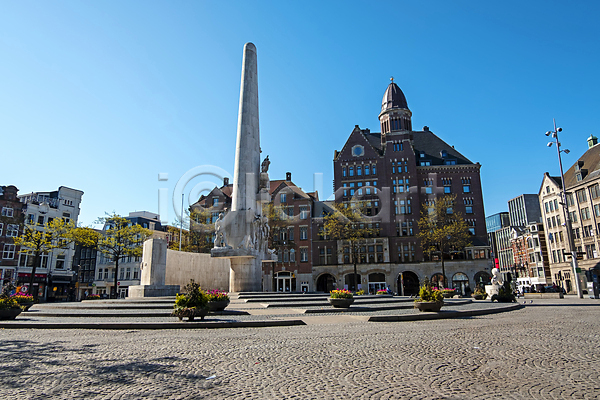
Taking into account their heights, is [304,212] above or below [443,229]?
above

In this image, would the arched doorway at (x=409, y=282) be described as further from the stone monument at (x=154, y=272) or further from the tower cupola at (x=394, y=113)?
the stone monument at (x=154, y=272)

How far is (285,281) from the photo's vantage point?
218 feet

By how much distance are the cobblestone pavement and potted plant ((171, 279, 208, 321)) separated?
8.33 ft

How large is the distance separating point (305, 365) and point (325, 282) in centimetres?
6324

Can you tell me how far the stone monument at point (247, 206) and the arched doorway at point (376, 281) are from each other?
41.3 meters

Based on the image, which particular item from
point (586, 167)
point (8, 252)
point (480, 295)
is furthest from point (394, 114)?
point (8, 252)

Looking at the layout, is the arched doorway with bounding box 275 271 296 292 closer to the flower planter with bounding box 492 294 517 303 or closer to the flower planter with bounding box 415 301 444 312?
the flower planter with bounding box 492 294 517 303

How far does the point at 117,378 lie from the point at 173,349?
258 centimetres

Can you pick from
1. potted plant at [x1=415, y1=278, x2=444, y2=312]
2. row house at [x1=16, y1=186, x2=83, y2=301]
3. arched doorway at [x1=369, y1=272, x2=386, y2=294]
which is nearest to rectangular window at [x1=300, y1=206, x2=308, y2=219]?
arched doorway at [x1=369, y1=272, x2=386, y2=294]

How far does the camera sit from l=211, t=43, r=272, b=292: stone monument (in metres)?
25.5

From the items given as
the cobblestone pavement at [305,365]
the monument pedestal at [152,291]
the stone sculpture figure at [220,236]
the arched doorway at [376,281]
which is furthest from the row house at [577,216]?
the cobblestone pavement at [305,365]

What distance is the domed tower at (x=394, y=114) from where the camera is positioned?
7088 cm

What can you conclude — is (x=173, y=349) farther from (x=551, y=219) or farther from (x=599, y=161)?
(x=551, y=219)

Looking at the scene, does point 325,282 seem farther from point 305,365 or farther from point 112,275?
point 305,365
